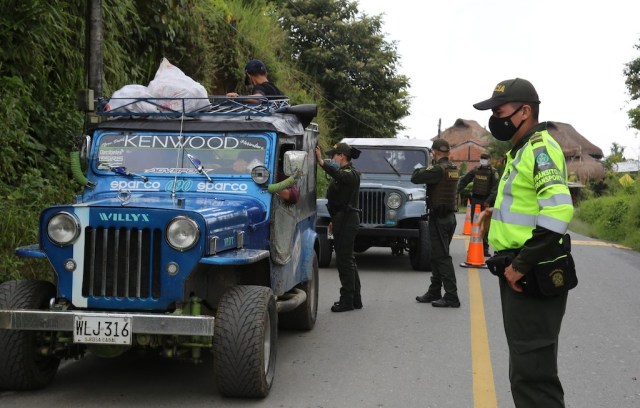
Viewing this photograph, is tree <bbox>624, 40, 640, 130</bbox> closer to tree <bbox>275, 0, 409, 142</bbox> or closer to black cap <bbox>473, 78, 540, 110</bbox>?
tree <bbox>275, 0, 409, 142</bbox>

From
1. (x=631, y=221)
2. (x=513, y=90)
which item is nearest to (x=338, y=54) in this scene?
(x=631, y=221)

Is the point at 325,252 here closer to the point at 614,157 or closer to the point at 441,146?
the point at 441,146

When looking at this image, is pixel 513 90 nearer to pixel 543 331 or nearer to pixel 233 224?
pixel 543 331

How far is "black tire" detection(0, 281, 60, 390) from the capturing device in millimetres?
5191

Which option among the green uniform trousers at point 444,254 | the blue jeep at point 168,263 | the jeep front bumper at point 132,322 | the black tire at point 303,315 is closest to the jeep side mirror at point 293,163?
the blue jeep at point 168,263

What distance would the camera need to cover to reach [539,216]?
151 inches

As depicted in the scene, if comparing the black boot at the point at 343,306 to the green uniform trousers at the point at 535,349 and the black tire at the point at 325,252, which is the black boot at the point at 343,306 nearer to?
the black tire at the point at 325,252

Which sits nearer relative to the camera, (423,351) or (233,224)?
(233,224)

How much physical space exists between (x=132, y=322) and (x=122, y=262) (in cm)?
47

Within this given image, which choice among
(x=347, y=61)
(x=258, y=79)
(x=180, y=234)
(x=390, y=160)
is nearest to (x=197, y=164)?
(x=180, y=234)

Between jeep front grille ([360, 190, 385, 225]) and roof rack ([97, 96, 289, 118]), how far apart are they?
5.51m

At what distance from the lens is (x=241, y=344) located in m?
5.11

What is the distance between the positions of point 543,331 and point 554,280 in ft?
0.86

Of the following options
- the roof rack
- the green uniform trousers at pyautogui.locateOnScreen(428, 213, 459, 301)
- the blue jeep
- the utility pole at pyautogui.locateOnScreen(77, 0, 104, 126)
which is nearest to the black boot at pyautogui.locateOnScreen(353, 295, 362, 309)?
the green uniform trousers at pyautogui.locateOnScreen(428, 213, 459, 301)
